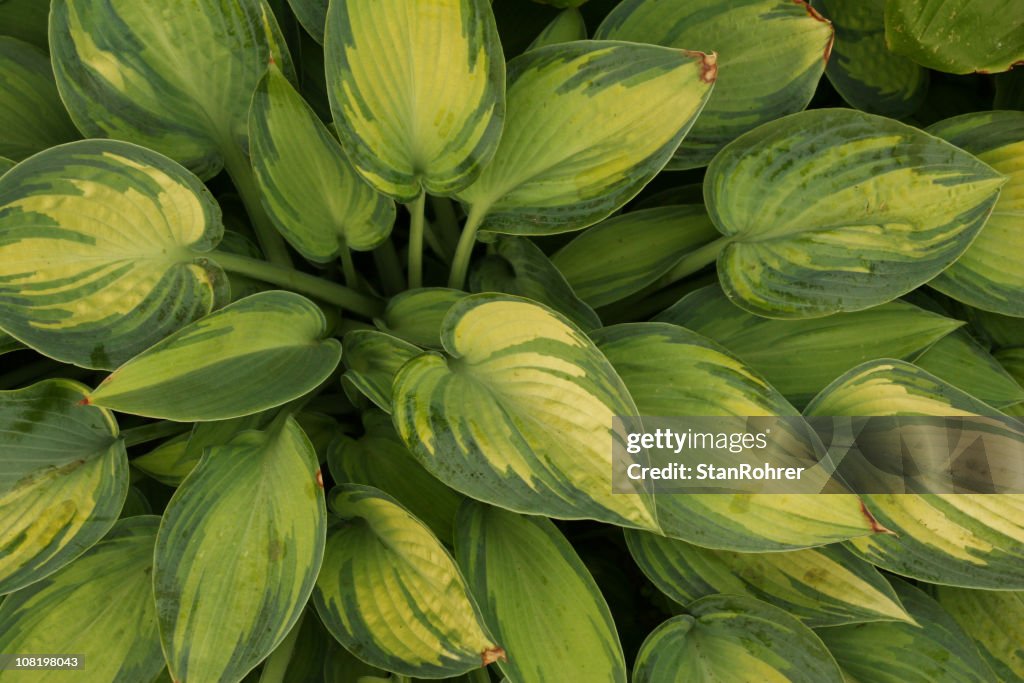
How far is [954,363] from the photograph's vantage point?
934 millimetres

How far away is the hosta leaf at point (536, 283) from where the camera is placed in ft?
2.91

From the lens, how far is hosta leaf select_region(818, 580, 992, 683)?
0.85 meters

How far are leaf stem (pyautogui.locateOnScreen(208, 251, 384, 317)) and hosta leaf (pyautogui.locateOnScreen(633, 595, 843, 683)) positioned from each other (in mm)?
496

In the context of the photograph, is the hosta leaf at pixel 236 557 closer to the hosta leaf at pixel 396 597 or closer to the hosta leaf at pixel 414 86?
the hosta leaf at pixel 396 597

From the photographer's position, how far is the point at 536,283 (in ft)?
2.92

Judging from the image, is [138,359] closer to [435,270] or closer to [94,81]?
[94,81]

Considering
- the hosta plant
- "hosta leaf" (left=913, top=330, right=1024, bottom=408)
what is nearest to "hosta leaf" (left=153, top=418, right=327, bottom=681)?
the hosta plant

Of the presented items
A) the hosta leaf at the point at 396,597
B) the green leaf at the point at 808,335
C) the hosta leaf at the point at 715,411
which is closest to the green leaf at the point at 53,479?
the hosta leaf at the point at 396,597

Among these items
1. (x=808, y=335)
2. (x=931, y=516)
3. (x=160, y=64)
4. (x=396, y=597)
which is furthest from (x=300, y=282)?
(x=931, y=516)

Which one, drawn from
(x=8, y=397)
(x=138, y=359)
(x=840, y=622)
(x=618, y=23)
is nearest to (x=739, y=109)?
(x=618, y=23)

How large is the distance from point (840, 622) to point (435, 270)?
25.1 inches

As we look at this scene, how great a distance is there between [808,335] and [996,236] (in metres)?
0.24

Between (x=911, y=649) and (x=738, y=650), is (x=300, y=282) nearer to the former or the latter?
(x=738, y=650)

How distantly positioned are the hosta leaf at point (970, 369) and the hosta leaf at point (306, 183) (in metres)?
0.64
